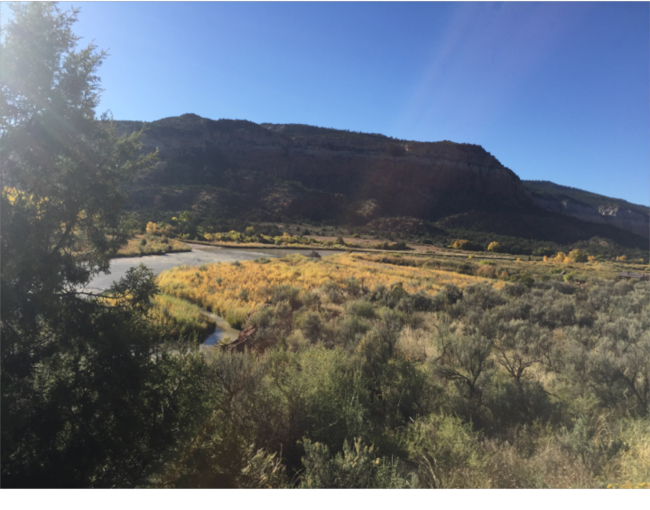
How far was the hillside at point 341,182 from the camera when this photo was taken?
68.7 meters

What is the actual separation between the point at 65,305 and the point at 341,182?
79.7 meters

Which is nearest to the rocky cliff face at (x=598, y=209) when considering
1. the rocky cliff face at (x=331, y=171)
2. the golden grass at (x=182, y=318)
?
the rocky cliff face at (x=331, y=171)

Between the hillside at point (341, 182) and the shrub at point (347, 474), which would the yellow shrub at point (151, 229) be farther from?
the shrub at point (347, 474)

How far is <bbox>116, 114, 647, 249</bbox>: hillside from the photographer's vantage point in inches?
2704

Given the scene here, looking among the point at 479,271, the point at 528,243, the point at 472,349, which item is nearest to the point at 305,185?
the point at 528,243

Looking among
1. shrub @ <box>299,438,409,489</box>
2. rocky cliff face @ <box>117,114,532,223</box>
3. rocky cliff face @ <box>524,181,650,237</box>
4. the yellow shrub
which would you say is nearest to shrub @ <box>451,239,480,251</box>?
rocky cliff face @ <box>117,114,532,223</box>

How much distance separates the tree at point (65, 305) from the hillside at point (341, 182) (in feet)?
200

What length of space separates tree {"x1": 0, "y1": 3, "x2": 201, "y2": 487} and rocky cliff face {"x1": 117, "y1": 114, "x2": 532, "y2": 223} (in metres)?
65.9

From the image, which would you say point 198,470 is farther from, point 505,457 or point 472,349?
point 472,349

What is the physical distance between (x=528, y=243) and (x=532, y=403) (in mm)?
69494

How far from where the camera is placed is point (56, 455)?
2.92 metres

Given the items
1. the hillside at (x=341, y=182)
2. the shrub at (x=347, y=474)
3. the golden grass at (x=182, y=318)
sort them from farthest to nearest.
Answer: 1. the hillside at (x=341, y=182)
2. the golden grass at (x=182, y=318)
3. the shrub at (x=347, y=474)

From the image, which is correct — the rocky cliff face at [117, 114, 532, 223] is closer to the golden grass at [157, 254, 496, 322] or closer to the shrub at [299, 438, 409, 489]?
the golden grass at [157, 254, 496, 322]

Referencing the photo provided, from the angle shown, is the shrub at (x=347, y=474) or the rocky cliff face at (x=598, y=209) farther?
the rocky cliff face at (x=598, y=209)
